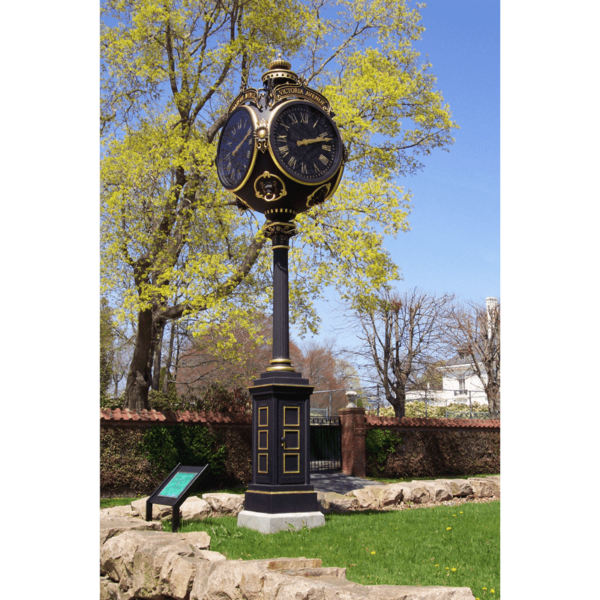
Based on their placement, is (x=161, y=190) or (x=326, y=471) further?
(x=326, y=471)

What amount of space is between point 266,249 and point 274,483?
5.68 meters

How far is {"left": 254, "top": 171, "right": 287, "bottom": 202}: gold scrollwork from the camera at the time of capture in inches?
257

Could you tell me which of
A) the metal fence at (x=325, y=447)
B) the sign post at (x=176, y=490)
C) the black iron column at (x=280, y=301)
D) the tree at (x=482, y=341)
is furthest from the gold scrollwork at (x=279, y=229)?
the tree at (x=482, y=341)

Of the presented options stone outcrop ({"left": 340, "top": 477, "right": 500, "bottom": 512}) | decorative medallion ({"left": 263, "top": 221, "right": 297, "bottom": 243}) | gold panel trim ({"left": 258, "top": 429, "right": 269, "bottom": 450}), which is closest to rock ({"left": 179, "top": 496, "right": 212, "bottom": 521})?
gold panel trim ({"left": 258, "top": 429, "right": 269, "bottom": 450})

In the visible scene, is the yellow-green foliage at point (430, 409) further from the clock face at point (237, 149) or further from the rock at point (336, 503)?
the clock face at point (237, 149)

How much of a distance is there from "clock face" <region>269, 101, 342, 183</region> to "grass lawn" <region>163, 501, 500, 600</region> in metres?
3.26

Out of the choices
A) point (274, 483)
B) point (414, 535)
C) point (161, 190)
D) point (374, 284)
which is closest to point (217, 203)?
point (161, 190)

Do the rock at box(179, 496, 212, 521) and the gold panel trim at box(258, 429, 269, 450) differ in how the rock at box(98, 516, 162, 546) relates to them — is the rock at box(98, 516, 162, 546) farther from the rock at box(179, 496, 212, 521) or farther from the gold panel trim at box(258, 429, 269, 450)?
the gold panel trim at box(258, 429, 269, 450)

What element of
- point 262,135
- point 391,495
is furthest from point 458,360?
point 262,135

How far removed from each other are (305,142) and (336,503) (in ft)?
13.2

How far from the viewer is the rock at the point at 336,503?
25.3 feet

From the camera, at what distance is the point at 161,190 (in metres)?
10.6

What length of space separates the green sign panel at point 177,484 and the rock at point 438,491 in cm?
384
